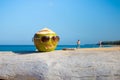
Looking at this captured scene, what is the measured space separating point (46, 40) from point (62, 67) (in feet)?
4.15

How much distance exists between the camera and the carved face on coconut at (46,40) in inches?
177

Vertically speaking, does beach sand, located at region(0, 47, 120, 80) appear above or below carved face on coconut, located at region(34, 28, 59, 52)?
below

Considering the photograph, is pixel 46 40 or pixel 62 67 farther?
pixel 46 40

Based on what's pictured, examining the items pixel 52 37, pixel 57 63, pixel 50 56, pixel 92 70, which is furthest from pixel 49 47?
pixel 92 70

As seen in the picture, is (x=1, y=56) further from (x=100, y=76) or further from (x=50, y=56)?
(x=100, y=76)

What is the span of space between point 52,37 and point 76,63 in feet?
4.13

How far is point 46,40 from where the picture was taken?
180 inches

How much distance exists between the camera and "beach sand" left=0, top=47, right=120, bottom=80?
10.8 feet

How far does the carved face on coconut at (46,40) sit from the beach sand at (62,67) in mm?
779

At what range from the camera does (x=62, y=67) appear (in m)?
3.38

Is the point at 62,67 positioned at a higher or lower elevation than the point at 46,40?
lower

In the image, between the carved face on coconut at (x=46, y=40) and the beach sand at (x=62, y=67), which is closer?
the beach sand at (x=62, y=67)

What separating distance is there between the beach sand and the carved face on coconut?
0.78 m

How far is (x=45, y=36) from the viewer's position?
456cm
